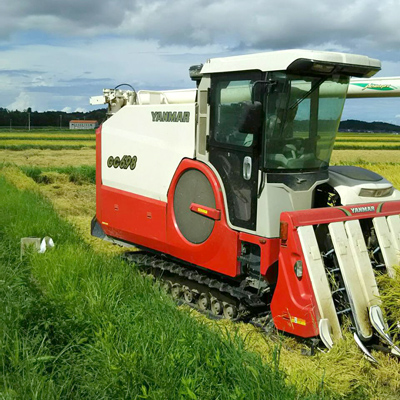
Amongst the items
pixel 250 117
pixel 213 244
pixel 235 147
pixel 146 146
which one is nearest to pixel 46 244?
pixel 146 146

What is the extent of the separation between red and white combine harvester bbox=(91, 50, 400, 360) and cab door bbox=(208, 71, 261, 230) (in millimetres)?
15

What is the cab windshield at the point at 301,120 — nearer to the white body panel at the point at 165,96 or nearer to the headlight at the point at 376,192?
the headlight at the point at 376,192

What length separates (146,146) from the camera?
24.2 ft

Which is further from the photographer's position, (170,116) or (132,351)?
(170,116)

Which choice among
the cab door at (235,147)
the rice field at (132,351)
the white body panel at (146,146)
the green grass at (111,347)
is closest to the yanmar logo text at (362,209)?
the rice field at (132,351)

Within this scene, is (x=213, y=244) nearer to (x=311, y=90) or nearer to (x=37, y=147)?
(x=311, y=90)

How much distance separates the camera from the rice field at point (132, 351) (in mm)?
3650

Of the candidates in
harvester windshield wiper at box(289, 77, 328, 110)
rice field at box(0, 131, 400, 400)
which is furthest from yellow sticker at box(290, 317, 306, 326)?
harvester windshield wiper at box(289, 77, 328, 110)

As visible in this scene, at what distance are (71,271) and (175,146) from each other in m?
1.96

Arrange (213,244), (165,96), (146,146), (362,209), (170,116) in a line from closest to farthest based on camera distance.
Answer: (362,209), (213,244), (170,116), (146,146), (165,96)

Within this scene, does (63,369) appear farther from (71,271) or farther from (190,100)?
(190,100)

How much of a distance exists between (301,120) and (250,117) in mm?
640

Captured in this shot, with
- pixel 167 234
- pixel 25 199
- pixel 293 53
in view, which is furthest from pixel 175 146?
pixel 25 199

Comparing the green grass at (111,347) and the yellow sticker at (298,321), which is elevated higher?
the green grass at (111,347)
